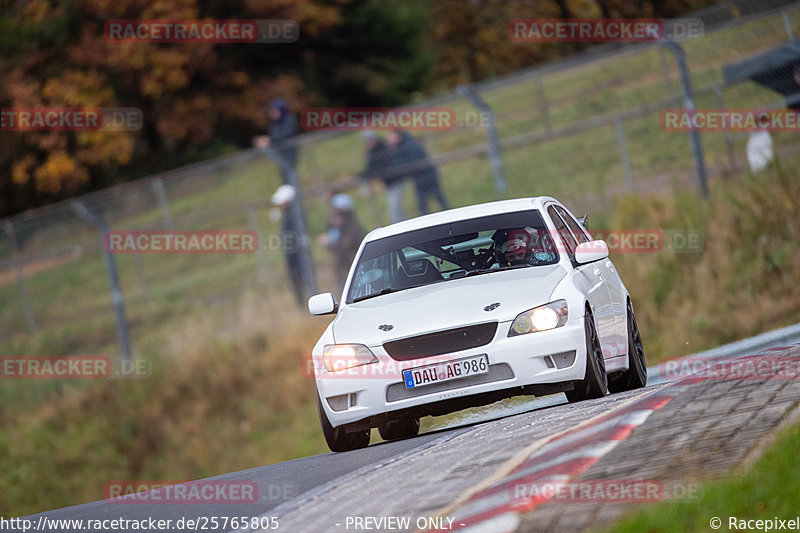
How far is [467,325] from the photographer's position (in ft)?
30.8

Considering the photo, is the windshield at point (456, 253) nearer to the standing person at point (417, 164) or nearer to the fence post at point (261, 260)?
the standing person at point (417, 164)

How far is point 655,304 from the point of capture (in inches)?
685

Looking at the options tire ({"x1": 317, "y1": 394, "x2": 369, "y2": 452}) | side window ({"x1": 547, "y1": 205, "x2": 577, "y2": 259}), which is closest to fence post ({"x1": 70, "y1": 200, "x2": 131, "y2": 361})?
side window ({"x1": 547, "y1": 205, "x2": 577, "y2": 259})

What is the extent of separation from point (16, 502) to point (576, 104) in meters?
17.3

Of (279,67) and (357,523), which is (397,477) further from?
(279,67)

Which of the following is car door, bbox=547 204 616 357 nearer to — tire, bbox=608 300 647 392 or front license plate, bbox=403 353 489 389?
tire, bbox=608 300 647 392

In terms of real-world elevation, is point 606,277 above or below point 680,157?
below

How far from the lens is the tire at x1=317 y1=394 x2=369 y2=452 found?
1008 cm

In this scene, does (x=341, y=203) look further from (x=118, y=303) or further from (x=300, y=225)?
(x=118, y=303)

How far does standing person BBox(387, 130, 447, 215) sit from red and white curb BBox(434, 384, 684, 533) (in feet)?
38.2

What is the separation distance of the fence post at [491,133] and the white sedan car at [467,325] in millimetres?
7388

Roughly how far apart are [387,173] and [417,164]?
1.59 ft

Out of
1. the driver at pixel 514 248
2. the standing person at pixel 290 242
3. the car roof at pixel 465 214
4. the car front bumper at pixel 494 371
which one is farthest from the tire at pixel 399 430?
the standing person at pixel 290 242

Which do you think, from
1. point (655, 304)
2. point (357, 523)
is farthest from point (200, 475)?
point (357, 523)
